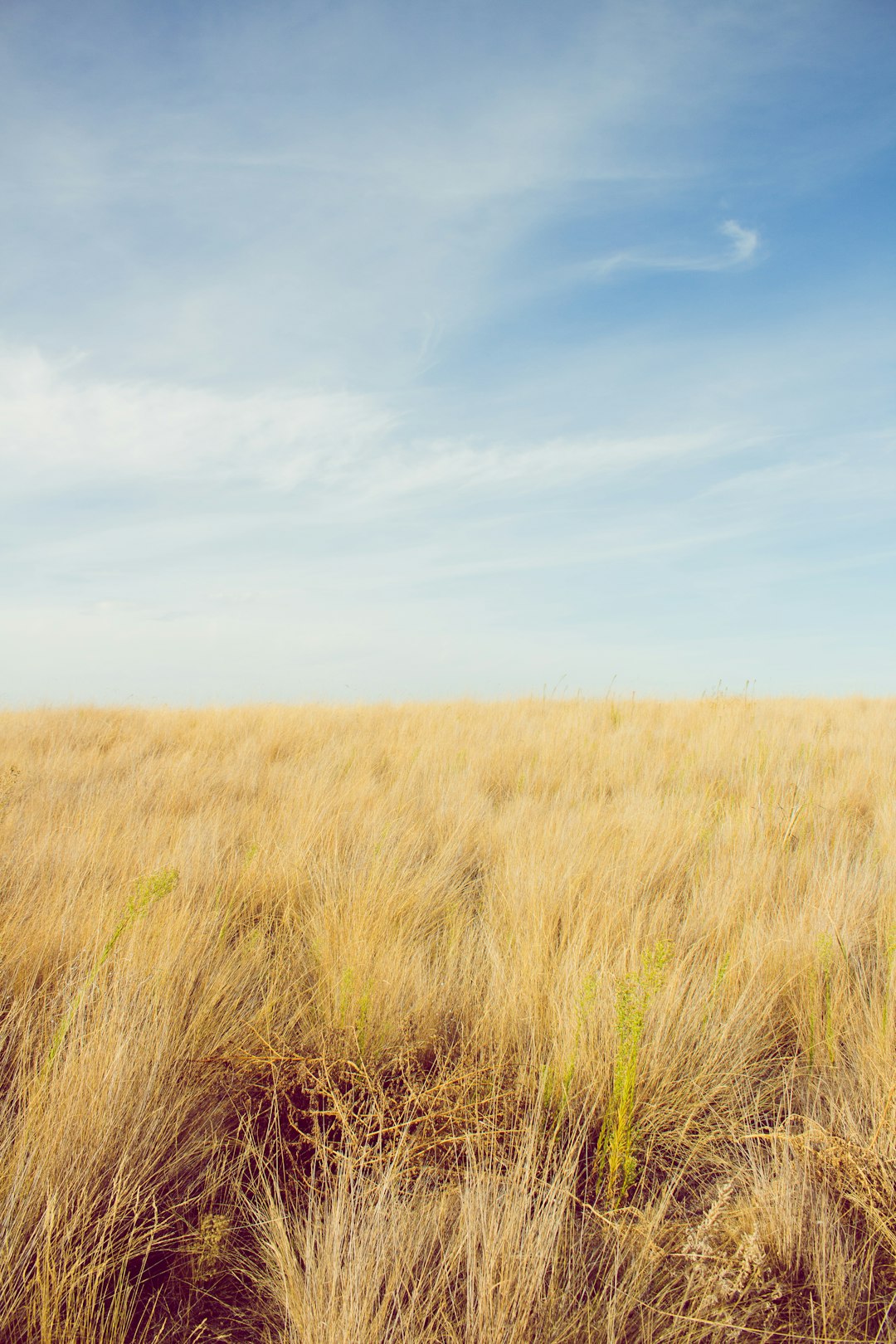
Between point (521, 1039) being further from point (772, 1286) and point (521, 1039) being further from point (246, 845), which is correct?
point (246, 845)

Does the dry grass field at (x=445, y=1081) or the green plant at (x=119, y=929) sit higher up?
the green plant at (x=119, y=929)

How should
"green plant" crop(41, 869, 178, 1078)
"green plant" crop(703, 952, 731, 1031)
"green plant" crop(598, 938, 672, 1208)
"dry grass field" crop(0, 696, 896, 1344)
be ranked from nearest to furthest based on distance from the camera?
1. "dry grass field" crop(0, 696, 896, 1344)
2. "green plant" crop(598, 938, 672, 1208)
3. "green plant" crop(41, 869, 178, 1078)
4. "green plant" crop(703, 952, 731, 1031)

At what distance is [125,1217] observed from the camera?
4.17 ft

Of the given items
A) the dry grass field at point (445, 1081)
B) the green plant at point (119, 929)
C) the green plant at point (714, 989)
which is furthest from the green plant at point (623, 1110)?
the green plant at point (119, 929)

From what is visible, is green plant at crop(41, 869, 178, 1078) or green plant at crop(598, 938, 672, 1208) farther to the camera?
green plant at crop(41, 869, 178, 1078)

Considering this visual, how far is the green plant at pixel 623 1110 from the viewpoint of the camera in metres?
1.42

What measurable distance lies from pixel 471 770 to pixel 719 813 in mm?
1719

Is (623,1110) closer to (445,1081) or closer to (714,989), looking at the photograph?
(445,1081)

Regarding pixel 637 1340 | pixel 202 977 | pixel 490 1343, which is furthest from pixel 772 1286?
A: pixel 202 977

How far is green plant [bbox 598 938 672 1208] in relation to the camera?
1.42 m

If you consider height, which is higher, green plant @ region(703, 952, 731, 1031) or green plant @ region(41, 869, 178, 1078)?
green plant @ region(41, 869, 178, 1078)

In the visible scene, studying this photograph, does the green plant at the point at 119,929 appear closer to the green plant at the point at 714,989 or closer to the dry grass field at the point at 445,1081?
the dry grass field at the point at 445,1081

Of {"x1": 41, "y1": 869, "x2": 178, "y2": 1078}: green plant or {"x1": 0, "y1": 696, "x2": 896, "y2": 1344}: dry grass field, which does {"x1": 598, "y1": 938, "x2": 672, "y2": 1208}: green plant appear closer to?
{"x1": 0, "y1": 696, "x2": 896, "y2": 1344}: dry grass field

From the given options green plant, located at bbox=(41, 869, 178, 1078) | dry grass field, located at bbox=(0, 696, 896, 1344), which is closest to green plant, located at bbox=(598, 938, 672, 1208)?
dry grass field, located at bbox=(0, 696, 896, 1344)
